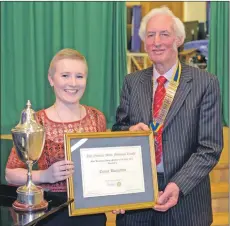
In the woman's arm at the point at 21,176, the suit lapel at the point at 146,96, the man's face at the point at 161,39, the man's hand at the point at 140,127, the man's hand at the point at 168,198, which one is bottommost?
the man's hand at the point at 168,198

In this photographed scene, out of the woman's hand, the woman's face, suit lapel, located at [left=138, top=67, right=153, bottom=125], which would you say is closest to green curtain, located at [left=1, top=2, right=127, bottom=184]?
suit lapel, located at [left=138, top=67, right=153, bottom=125]

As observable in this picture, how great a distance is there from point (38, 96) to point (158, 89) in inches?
103

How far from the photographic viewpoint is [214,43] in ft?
16.3

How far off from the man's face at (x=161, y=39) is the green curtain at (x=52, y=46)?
99.6 inches

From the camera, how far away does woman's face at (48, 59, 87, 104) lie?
1734 mm

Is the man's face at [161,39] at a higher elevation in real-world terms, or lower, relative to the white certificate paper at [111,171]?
higher

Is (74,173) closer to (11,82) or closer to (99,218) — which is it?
(99,218)

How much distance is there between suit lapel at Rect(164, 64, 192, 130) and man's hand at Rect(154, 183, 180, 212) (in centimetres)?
27

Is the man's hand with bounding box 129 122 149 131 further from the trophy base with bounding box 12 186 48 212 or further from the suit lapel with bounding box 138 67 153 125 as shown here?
the trophy base with bounding box 12 186 48 212

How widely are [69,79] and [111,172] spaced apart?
41 centimetres

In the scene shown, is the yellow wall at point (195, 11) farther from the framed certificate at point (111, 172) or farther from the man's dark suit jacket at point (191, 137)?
the framed certificate at point (111, 172)

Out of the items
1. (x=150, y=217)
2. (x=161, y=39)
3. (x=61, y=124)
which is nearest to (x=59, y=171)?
(x=61, y=124)

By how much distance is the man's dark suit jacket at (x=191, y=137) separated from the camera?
6.23 feet

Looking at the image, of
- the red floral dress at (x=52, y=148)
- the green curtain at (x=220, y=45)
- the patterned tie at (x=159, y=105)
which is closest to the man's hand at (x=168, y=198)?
the patterned tie at (x=159, y=105)
